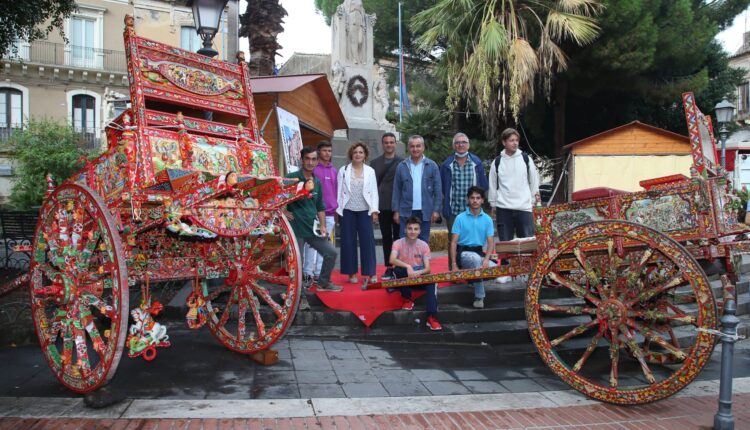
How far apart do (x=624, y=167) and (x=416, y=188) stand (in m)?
11.5

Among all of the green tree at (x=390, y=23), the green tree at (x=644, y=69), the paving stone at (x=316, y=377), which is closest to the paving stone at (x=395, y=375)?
the paving stone at (x=316, y=377)

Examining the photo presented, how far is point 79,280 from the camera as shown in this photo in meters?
3.79

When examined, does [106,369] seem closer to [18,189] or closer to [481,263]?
[481,263]

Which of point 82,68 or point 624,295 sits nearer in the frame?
point 624,295

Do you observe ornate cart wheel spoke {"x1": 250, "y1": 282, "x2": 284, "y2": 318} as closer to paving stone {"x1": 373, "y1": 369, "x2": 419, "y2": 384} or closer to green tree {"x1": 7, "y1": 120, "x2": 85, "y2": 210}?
paving stone {"x1": 373, "y1": 369, "x2": 419, "y2": 384}

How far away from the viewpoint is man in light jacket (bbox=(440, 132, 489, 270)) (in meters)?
6.77

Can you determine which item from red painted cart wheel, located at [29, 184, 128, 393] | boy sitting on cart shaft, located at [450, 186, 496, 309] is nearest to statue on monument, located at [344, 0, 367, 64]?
boy sitting on cart shaft, located at [450, 186, 496, 309]

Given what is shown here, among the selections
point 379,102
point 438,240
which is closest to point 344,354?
point 438,240

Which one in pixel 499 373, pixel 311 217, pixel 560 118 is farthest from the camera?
pixel 560 118

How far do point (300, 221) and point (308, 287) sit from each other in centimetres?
96

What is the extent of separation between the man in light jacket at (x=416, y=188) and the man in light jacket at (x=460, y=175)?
0.27m

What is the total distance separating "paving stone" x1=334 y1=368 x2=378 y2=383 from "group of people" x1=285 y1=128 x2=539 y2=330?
1386 mm

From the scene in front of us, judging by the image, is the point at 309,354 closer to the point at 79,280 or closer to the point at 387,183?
the point at 79,280

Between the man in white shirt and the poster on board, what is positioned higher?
the poster on board
